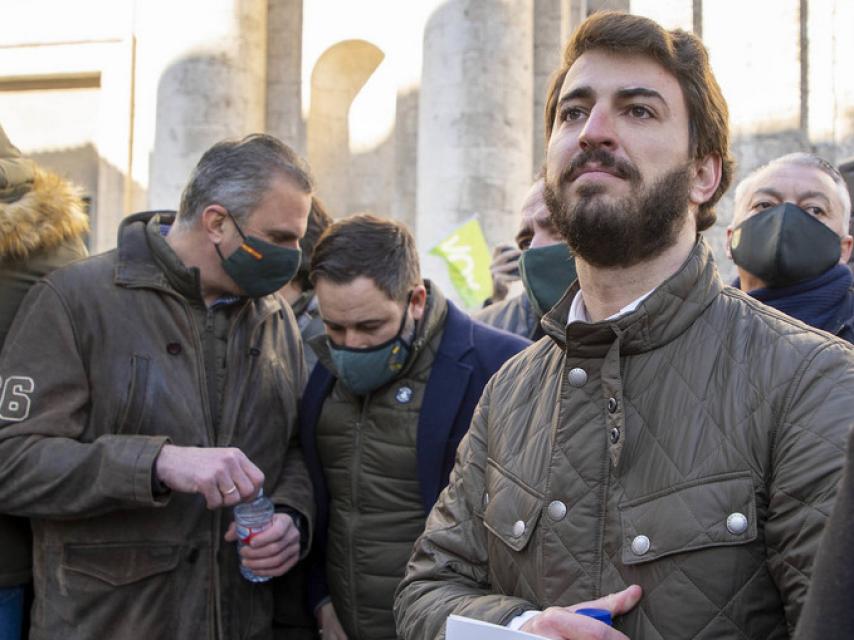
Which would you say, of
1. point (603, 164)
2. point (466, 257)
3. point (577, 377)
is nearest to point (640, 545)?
point (577, 377)

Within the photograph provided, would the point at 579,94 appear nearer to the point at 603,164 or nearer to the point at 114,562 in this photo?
the point at 603,164

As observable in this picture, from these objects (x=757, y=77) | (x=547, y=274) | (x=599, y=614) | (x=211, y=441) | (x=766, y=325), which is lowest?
(x=599, y=614)

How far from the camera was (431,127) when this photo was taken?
872 cm

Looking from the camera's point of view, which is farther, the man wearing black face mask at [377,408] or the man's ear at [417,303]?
the man's ear at [417,303]

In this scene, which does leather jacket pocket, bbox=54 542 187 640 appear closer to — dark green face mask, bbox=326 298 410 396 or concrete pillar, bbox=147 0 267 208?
dark green face mask, bbox=326 298 410 396

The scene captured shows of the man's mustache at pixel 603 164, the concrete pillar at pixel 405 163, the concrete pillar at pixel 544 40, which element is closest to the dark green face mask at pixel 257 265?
the man's mustache at pixel 603 164

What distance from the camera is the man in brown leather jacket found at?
2.59m

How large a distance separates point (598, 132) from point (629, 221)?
0.61ft

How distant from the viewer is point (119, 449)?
2.58m

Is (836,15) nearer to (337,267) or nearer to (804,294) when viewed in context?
(804,294)

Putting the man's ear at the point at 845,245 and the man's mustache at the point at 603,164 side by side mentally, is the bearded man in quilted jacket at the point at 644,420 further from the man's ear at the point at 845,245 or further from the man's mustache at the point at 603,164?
the man's ear at the point at 845,245

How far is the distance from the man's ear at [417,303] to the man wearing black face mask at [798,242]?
Result: 102 cm

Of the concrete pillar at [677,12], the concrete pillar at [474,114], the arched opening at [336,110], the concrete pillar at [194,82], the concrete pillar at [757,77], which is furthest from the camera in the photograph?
the arched opening at [336,110]

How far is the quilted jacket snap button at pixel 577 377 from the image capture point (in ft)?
5.61
